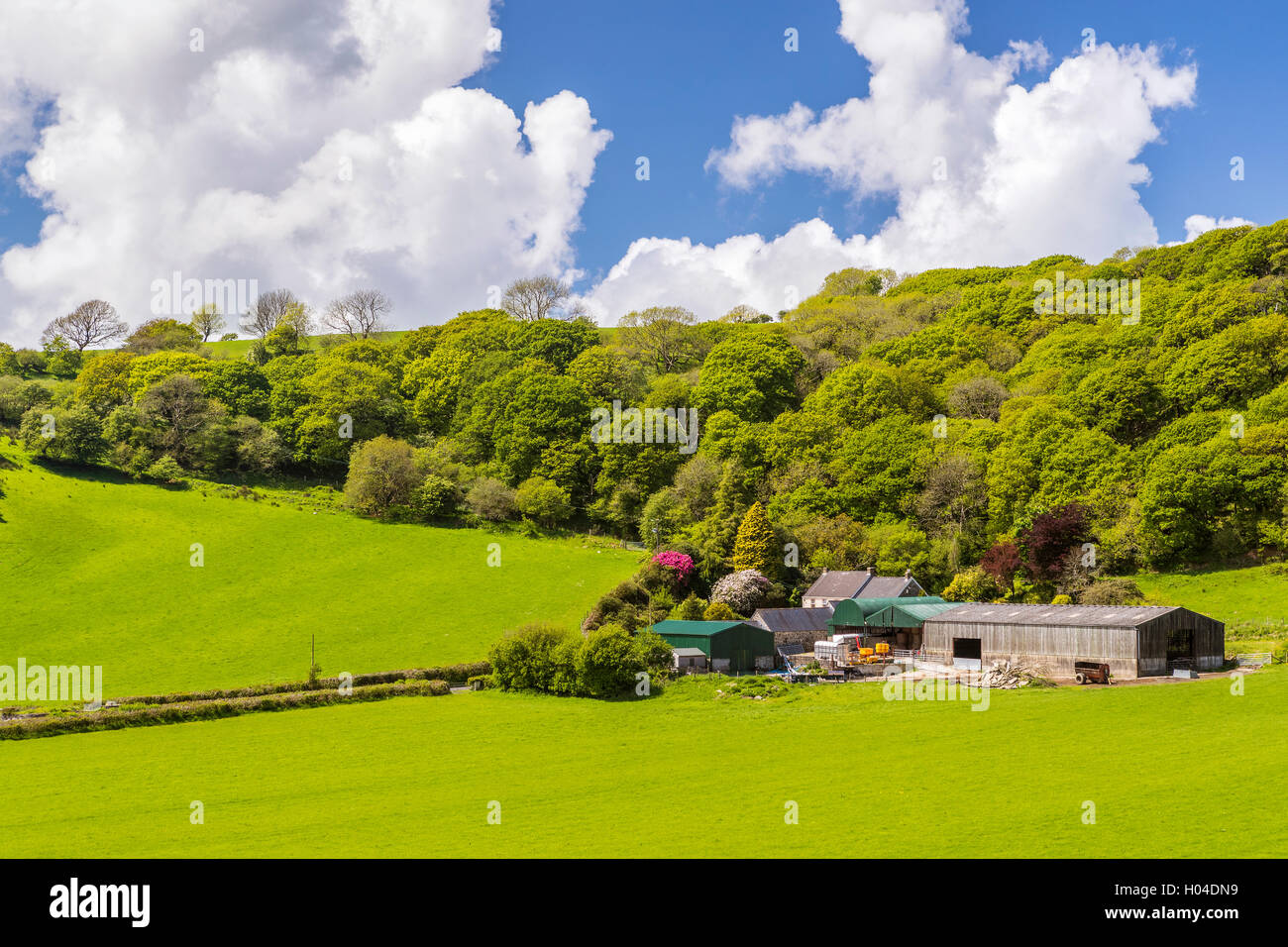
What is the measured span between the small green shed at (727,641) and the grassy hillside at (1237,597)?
887 inches

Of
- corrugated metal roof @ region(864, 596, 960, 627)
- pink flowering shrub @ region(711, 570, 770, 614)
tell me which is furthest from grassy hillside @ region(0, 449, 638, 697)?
corrugated metal roof @ region(864, 596, 960, 627)

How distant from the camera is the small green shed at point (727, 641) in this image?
4800cm

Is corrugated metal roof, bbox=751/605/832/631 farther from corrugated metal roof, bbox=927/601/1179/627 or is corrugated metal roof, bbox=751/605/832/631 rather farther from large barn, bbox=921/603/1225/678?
large barn, bbox=921/603/1225/678

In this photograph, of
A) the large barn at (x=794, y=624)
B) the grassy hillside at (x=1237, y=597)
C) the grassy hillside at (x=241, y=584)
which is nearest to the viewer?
the grassy hillside at (x=1237, y=597)

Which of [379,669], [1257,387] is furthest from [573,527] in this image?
[1257,387]

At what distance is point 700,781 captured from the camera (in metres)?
26.2

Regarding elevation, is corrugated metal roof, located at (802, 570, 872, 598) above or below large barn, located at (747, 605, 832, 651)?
above

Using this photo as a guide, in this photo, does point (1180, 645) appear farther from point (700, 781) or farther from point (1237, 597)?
point (700, 781)

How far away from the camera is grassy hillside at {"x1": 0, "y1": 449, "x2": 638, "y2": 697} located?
51.1m

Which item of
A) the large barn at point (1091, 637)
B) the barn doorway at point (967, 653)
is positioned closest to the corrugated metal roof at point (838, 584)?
the barn doorway at point (967, 653)

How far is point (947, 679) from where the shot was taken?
41.3 meters

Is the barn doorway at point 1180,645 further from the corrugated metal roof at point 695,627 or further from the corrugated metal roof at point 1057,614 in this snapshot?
the corrugated metal roof at point 695,627

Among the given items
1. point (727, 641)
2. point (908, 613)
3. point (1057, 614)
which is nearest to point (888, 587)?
point (908, 613)

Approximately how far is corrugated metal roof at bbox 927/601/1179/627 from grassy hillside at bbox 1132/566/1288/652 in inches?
195
